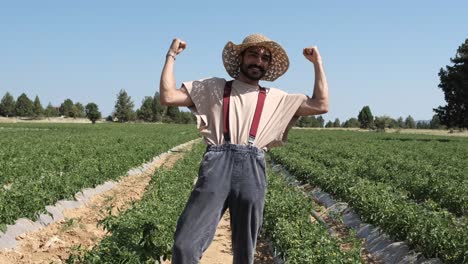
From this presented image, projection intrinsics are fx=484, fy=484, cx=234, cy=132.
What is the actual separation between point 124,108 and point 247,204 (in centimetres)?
13013

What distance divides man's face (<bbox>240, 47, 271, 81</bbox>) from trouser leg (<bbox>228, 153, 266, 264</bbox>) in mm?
572

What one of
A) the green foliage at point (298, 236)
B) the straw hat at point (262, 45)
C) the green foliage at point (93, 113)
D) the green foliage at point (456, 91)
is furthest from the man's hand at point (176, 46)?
the green foliage at point (93, 113)

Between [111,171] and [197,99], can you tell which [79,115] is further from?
[197,99]

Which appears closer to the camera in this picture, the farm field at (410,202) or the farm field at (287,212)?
the farm field at (287,212)

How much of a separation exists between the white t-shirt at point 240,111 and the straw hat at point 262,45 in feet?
0.85

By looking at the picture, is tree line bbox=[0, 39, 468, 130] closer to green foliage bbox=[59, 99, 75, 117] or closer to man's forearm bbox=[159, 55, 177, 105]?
green foliage bbox=[59, 99, 75, 117]

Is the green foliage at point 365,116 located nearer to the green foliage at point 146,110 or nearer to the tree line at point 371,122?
the tree line at point 371,122

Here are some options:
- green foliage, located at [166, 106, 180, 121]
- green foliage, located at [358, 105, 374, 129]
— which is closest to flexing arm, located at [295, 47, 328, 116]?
green foliage, located at [166, 106, 180, 121]

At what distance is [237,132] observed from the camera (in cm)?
321

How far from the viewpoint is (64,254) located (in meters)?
6.77

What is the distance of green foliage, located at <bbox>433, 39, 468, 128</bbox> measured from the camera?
46.4 meters

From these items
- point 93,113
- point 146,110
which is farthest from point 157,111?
point 93,113

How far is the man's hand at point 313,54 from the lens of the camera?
11.1 feet

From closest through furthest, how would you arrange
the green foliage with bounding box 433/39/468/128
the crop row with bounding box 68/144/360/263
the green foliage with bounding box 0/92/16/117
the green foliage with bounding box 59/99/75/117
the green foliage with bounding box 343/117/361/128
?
the crop row with bounding box 68/144/360/263 < the green foliage with bounding box 433/39/468/128 < the green foliage with bounding box 0/92/16/117 < the green foliage with bounding box 59/99/75/117 < the green foliage with bounding box 343/117/361/128
